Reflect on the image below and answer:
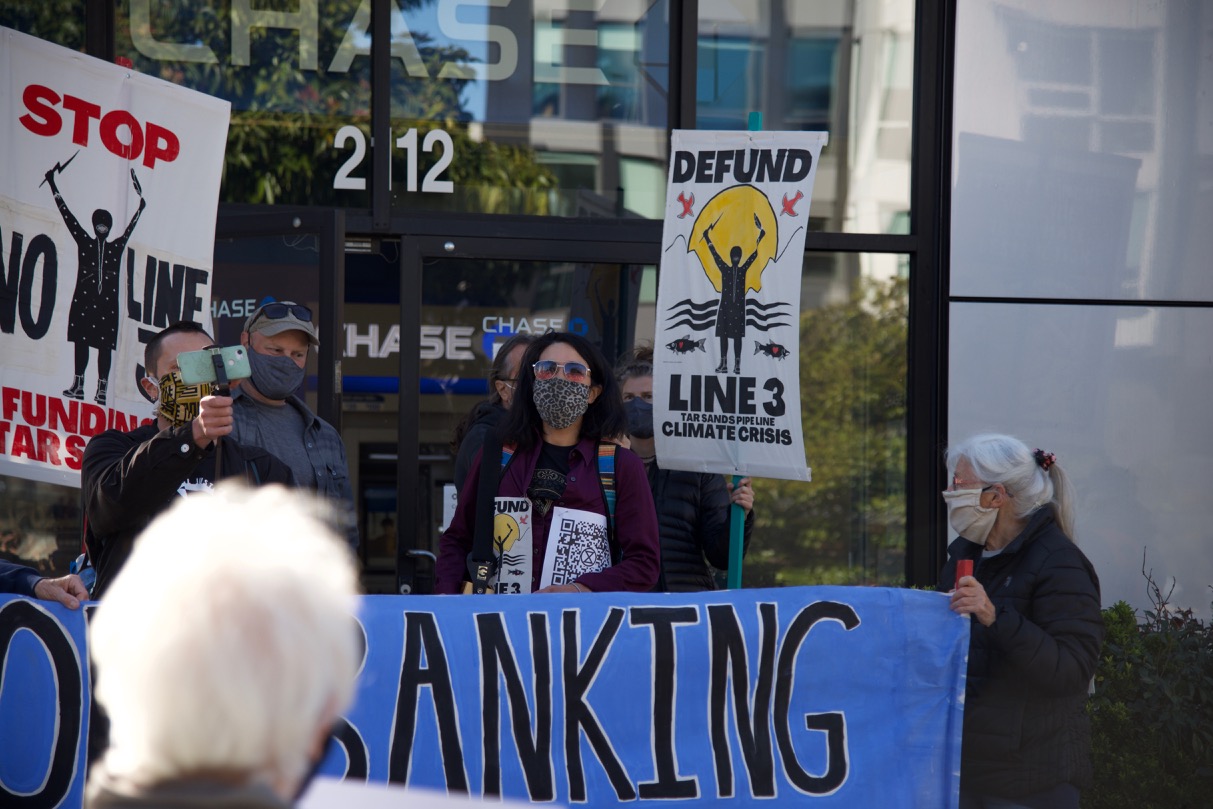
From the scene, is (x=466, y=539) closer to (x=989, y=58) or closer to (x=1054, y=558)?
(x=1054, y=558)

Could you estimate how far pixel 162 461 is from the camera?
3752 mm

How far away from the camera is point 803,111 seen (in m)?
7.10

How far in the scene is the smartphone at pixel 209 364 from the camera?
3779mm

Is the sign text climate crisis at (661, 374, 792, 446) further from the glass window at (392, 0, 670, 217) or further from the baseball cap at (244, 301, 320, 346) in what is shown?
the glass window at (392, 0, 670, 217)

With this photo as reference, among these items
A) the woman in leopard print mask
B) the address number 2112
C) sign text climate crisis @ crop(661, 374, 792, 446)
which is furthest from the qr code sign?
the address number 2112

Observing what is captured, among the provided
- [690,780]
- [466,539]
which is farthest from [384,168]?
[690,780]

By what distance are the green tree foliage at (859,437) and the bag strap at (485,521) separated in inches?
109

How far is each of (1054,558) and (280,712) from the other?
2849 millimetres

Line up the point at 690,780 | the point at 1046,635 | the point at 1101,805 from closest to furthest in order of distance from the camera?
the point at 1046,635
the point at 690,780
the point at 1101,805

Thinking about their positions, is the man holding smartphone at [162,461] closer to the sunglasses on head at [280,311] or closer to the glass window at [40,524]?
the sunglasses on head at [280,311]

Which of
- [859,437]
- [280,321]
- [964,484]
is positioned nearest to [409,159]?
[280,321]

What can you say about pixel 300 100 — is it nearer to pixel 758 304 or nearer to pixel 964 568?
pixel 758 304

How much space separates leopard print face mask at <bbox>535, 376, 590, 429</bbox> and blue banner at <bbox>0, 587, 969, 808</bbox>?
2.33ft

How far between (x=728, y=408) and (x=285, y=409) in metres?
1.67
